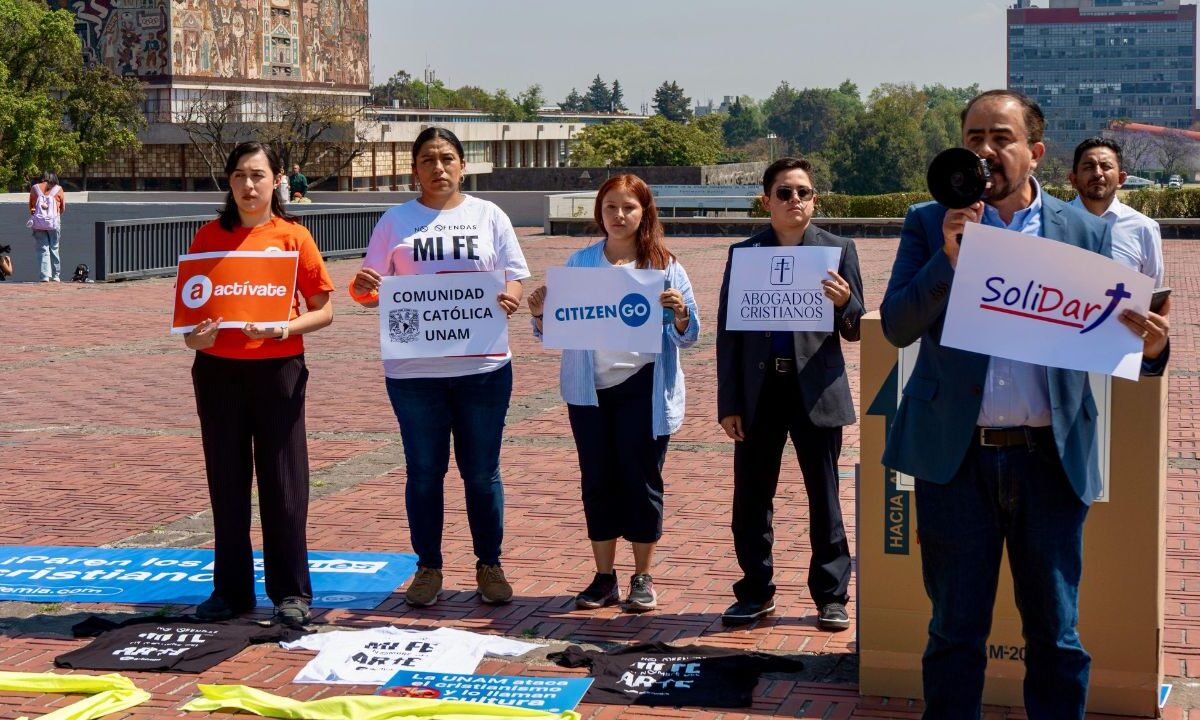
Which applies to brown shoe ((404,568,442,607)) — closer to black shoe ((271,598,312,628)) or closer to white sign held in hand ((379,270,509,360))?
black shoe ((271,598,312,628))

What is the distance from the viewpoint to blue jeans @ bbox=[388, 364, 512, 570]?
584 cm

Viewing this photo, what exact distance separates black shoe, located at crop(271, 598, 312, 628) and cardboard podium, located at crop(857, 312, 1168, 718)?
6.96 feet

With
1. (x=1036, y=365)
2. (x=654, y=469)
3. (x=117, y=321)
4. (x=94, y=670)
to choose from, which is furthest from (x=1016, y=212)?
(x=117, y=321)

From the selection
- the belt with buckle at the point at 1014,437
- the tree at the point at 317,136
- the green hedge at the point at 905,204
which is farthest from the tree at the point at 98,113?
the belt with buckle at the point at 1014,437

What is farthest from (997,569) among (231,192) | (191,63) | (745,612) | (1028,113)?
(191,63)

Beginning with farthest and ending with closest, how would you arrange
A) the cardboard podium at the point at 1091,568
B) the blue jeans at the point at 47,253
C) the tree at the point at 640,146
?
1. the tree at the point at 640,146
2. the blue jeans at the point at 47,253
3. the cardboard podium at the point at 1091,568

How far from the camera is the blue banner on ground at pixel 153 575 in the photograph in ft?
19.9

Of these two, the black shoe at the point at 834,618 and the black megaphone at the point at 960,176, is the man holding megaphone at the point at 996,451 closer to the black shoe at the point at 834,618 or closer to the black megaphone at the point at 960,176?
the black megaphone at the point at 960,176

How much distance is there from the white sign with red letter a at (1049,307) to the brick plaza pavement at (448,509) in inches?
58.8

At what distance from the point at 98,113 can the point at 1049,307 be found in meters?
77.4

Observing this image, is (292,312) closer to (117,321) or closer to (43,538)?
(43,538)

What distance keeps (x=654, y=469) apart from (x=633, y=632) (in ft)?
2.12

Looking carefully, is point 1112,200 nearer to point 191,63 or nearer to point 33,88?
point 33,88

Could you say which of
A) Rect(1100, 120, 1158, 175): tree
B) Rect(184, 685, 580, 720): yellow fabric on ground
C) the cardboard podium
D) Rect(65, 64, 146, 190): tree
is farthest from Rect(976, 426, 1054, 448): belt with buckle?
Rect(1100, 120, 1158, 175): tree
